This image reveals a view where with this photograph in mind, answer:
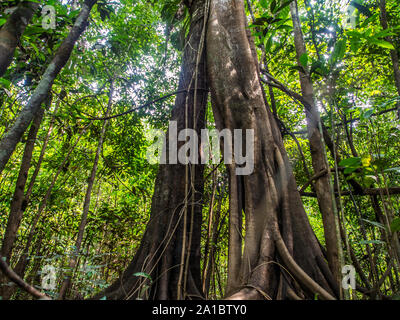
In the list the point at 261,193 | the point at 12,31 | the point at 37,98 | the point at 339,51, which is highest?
the point at 12,31

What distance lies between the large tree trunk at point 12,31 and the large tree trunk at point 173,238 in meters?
1.20

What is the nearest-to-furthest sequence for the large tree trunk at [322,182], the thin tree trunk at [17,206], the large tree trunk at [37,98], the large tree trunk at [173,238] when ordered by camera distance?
the large tree trunk at [37,98] → the large tree trunk at [322,182] → the large tree trunk at [173,238] → the thin tree trunk at [17,206]

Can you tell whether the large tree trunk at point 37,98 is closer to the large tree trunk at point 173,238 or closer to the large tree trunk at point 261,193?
the large tree trunk at point 173,238

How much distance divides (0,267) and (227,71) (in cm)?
212

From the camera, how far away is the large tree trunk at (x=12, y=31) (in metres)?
1.37

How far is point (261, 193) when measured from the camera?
1.77 m

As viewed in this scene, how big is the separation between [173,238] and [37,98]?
147 cm

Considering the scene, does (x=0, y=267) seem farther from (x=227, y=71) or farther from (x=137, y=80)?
(x=137, y=80)

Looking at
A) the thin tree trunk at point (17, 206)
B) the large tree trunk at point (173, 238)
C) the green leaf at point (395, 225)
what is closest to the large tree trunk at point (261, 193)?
the large tree trunk at point (173, 238)

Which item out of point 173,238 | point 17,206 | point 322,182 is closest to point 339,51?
point 322,182

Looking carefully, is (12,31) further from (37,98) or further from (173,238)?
Answer: (173,238)

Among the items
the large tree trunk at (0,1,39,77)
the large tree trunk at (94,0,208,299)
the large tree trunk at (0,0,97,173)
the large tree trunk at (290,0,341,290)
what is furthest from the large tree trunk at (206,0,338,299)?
the large tree trunk at (0,1,39,77)

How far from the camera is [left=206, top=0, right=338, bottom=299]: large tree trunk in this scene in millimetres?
1401

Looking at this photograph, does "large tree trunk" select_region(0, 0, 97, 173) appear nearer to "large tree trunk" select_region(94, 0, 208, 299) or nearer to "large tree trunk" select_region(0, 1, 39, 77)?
"large tree trunk" select_region(0, 1, 39, 77)
